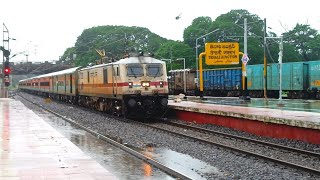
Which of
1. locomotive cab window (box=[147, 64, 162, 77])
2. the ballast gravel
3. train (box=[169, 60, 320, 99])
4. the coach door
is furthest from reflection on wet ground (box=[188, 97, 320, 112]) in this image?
the coach door

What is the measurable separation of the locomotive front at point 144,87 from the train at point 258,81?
631 inches

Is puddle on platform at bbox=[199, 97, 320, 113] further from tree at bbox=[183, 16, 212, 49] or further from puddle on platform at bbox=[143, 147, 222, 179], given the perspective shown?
tree at bbox=[183, 16, 212, 49]

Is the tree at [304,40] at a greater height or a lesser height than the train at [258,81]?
greater

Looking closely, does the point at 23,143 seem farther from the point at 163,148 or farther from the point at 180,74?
the point at 180,74

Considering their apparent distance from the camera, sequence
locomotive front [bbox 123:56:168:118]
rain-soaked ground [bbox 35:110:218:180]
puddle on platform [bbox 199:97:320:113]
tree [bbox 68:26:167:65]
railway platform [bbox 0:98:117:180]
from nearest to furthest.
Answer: railway platform [bbox 0:98:117:180] → rain-soaked ground [bbox 35:110:218:180] → puddle on platform [bbox 199:97:320:113] → locomotive front [bbox 123:56:168:118] → tree [bbox 68:26:167:65]

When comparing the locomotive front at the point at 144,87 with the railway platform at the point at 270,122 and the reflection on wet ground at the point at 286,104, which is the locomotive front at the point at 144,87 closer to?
the railway platform at the point at 270,122

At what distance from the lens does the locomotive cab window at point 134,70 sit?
2339 cm

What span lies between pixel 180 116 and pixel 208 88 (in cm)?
2571

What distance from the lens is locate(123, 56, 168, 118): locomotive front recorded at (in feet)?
76.2

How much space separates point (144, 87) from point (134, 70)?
3.24ft

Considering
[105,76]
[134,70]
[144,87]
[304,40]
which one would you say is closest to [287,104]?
[144,87]

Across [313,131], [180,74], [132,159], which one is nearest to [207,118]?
[313,131]

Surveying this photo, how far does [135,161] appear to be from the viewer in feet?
35.2

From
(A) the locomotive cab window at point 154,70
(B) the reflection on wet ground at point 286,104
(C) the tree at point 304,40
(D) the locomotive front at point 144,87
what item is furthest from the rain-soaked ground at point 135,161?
(C) the tree at point 304,40
